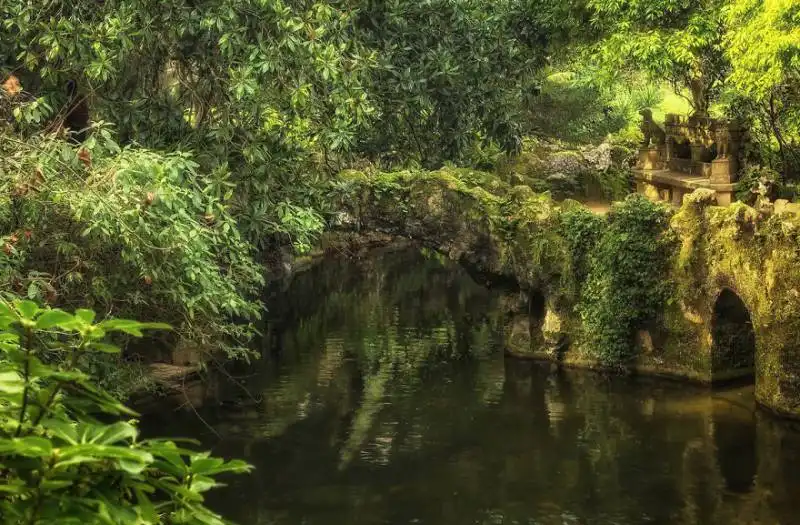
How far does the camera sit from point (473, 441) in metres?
24.6

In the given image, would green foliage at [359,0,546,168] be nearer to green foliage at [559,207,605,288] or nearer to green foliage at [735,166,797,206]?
green foliage at [559,207,605,288]

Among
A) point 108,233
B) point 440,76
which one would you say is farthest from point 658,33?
point 108,233

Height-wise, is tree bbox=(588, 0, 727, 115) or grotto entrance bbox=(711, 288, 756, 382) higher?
tree bbox=(588, 0, 727, 115)

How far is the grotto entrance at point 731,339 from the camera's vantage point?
90.9 ft

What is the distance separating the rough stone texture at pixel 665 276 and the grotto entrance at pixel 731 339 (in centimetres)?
9

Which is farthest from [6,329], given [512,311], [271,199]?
[512,311]

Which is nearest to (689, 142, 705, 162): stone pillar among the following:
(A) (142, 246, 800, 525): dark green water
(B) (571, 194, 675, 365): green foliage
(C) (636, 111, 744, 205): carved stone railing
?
(C) (636, 111, 744, 205): carved stone railing

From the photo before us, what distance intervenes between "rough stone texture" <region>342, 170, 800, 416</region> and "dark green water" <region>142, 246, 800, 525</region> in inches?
35.2

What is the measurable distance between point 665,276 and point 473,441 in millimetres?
7322

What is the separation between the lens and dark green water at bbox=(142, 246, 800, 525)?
2073cm

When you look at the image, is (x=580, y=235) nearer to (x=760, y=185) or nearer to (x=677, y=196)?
(x=760, y=185)

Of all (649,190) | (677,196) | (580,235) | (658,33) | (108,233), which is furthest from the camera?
(649,190)

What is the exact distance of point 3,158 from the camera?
13.1m

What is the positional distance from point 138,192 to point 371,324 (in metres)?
22.9
